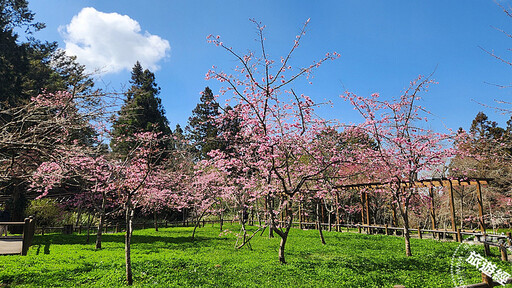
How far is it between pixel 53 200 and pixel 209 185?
13838mm

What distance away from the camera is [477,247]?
14.1 meters

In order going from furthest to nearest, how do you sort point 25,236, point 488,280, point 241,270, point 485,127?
1. point 485,127
2. point 25,236
3. point 241,270
4. point 488,280

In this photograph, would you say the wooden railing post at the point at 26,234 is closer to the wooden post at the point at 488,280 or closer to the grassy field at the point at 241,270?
the grassy field at the point at 241,270

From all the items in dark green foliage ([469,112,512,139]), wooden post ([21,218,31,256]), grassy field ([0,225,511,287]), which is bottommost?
grassy field ([0,225,511,287])

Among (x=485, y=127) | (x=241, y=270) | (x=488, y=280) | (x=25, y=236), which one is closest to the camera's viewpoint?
(x=488, y=280)

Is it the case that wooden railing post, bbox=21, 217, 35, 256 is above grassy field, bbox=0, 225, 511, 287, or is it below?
above

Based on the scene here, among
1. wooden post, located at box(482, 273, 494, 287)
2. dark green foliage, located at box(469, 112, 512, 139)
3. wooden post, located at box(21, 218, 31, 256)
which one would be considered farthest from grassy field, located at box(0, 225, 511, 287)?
dark green foliage, located at box(469, 112, 512, 139)

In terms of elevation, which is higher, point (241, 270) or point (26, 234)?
point (26, 234)

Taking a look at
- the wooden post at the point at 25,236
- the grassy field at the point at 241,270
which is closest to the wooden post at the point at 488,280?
the grassy field at the point at 241,270

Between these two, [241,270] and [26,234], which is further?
[26,234]

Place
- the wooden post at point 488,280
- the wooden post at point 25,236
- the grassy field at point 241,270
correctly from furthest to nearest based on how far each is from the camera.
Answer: the wooden post at point 25,236
the grassy field at point 241,270
the wooden post at point 488,280

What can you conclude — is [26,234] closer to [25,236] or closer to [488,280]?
[25,236]

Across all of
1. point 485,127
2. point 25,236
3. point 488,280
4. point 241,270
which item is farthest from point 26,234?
point 485,127

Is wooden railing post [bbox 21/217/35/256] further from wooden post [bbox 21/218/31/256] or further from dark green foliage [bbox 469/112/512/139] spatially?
dark green foliage [bbox 469/112/512/139]
